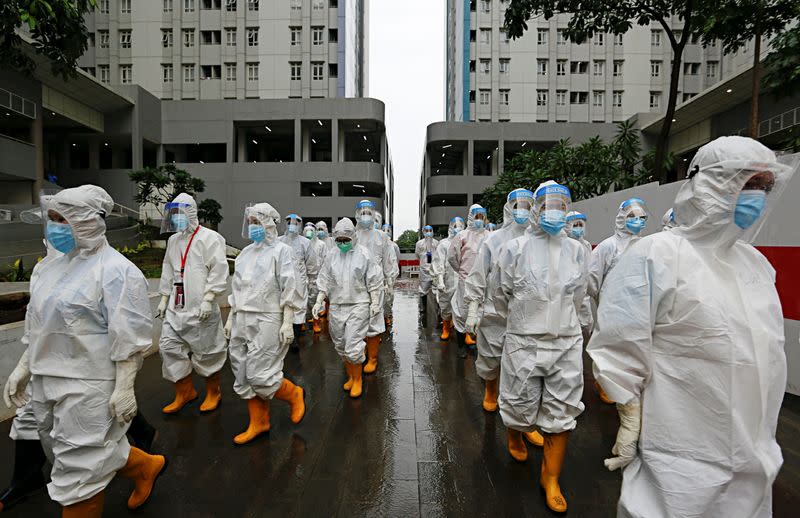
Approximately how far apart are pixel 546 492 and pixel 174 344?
331 centimetres

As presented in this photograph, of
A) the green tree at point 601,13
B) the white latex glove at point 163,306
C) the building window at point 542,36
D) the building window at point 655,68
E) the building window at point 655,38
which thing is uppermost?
the building window at point 542,36

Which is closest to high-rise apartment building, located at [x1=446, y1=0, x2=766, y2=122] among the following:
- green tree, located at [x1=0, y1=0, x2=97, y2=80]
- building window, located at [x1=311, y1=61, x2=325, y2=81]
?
building window, located at [x1=311, y1=61, x2=325, y2=81]

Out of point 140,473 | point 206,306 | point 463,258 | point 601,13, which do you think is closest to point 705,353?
point 140,473

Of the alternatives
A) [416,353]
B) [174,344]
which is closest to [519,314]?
[174,344]

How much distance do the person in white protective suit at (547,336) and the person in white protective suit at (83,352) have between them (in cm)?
221

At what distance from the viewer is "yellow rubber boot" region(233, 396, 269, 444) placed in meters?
3.10

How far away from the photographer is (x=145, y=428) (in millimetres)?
2654

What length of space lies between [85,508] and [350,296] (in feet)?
8.45

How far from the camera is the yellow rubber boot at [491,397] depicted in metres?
3.64

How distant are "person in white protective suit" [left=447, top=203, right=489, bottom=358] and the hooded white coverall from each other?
10.8ft

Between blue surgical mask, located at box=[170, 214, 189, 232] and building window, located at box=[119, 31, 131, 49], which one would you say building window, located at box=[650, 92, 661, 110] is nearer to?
blue surgical mask, located at box=[170, 214, 189, 232]

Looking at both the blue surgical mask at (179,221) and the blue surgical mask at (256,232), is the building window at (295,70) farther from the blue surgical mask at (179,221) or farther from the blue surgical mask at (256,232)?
the blue surgical mask at (256,232)

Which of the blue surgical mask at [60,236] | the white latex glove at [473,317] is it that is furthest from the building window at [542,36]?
the blue surgical mask at [60,236]

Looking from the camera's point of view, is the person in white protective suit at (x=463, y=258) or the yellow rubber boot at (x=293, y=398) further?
the person in white protective suit at (x=463, y=258)
